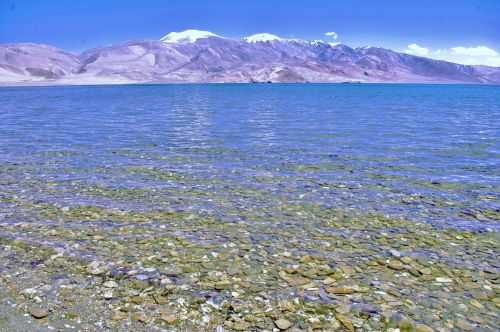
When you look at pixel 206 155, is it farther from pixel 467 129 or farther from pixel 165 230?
pixel 467 129

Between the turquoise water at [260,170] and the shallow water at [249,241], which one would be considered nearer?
the shallow water at [249,241]

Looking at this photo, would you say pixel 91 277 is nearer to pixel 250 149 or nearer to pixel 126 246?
pixel 126 246

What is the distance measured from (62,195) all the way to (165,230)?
17.4ft

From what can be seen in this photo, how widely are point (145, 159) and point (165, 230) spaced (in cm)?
1017

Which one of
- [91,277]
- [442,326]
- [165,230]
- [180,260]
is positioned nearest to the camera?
[442,326]

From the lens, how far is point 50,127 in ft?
114

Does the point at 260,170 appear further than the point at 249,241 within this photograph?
Yes

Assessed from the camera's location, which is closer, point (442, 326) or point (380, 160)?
point (442, 326)

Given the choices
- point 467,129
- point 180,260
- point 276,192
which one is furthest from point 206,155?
point 467,129

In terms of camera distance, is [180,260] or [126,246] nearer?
[180,260]

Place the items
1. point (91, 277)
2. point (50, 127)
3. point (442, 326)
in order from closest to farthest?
point (442, 326), point (91, 277), point (50, 127)

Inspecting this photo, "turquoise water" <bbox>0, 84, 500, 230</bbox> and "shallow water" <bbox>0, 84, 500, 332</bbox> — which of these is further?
"turquoise water" <bbox>0, 84, 500, 230</bbox>

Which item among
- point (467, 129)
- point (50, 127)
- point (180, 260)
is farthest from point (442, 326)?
point (50, 127)

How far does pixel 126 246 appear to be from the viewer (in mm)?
10367
